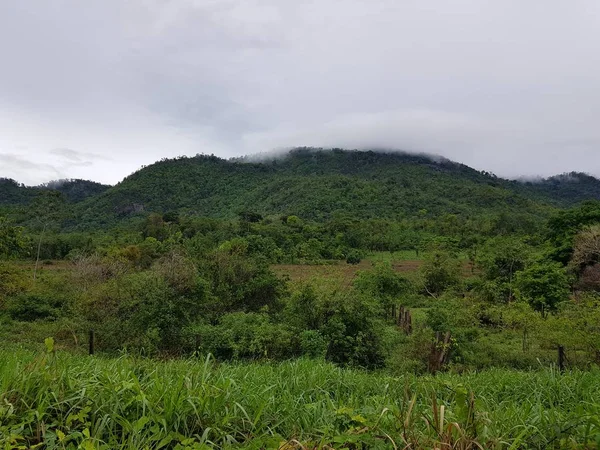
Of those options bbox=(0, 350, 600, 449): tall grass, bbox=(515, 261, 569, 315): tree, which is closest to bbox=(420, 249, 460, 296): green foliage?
bbox=(515, 261, 569, 315): tree

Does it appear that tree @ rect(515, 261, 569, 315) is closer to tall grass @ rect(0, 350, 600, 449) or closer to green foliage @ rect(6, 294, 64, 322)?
tall grass @ rect(0, 350, 600, 449)

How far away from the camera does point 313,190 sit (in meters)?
99.0

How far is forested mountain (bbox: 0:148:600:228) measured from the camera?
89.4 meters

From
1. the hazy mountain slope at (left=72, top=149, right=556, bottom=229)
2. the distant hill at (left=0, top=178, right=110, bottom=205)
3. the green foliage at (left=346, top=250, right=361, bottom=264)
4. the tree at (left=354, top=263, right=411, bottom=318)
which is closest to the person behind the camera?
the tree at (left=354, top=263, right=411, bottom=318)

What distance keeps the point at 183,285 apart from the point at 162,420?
12069mm

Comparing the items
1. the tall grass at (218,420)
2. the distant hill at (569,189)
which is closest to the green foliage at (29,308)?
the tall grass at (218,420)

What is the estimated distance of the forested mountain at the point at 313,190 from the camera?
293 feet

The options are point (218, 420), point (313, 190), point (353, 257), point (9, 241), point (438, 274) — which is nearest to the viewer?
point (218, 420)

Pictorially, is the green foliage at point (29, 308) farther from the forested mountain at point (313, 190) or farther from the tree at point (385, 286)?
the forested mountain at point (313, 190)

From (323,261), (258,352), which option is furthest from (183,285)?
(323,261)

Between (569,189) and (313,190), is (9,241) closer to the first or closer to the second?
(313,190)

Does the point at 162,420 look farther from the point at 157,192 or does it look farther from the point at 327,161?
the point at 327,161

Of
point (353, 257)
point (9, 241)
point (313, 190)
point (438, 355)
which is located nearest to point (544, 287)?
point (438, 355)

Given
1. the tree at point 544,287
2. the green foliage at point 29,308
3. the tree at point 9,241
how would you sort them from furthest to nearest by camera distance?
the tree at point 9,241 < the green foliage at point 29,308 < the tree at point 544,287
